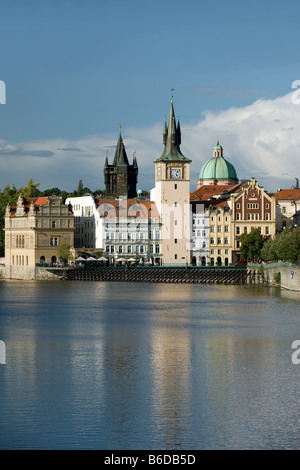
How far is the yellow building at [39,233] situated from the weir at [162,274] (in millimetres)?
7054

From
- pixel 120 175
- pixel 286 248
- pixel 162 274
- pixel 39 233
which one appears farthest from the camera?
pixel 120 175

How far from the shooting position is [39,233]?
334 ft

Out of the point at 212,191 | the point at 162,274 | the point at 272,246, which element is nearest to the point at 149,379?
the point at 272,246

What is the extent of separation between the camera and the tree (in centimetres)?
9706

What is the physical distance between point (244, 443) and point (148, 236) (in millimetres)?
80901

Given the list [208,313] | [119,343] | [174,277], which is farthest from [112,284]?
[119,343]

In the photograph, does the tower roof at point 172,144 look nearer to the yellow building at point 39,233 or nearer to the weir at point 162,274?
the yellow building at point 39,233

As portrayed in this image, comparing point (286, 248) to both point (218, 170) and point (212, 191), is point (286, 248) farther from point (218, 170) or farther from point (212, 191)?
point (218, 170)

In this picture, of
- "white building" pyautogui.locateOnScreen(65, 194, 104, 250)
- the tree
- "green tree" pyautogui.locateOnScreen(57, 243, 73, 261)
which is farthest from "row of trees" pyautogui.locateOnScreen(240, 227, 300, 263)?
"green tree" pyautogui.locateOnScreen(57, 243, 73, 261)

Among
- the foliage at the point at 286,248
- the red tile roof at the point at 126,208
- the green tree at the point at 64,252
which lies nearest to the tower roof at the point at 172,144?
the red tile roof at the point at 126,208

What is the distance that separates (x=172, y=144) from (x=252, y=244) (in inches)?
597

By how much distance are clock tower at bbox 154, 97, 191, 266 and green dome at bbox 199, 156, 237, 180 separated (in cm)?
2247

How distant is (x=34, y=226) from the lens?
101938 mm

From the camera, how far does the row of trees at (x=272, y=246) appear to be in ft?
248
